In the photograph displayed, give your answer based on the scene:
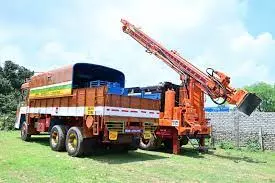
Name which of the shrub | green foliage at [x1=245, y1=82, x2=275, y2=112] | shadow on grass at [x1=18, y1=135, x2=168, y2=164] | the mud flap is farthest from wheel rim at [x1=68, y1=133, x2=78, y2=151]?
green foliage at [x1=245, y1=82, x2=275, y2=112]

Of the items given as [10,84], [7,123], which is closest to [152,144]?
[7,123]

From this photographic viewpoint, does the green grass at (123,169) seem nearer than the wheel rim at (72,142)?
Yes

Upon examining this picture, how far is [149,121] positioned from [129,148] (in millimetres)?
1721

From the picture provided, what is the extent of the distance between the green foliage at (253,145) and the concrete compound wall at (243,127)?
0.14m

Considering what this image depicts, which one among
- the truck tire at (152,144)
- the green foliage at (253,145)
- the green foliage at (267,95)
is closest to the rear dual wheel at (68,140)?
the truck tire at (152,144)

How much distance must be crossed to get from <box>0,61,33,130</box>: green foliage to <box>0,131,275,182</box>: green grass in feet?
67.5

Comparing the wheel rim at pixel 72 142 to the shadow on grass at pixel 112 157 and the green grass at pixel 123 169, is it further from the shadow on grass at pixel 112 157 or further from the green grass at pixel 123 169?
the shadow on grass at pixel 112 157

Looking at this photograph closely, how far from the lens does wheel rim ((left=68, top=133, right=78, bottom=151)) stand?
13.0 m

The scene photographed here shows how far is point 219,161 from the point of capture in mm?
13586

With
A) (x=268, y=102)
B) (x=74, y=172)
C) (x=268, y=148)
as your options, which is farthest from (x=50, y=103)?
(x=268, y=102)

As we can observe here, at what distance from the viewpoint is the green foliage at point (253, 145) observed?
60.1 ft

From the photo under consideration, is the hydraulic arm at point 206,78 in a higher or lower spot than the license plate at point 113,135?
higher

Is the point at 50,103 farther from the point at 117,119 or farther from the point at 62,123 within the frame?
the point at 117,119

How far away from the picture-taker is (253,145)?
1861cm
